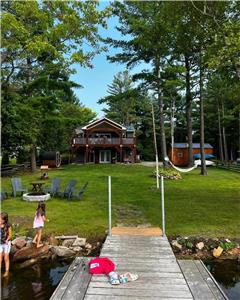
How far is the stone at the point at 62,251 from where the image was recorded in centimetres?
766

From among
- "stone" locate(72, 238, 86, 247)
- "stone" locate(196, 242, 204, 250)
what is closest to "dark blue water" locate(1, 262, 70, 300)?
"stone" locate(72, 238, 86, 247)

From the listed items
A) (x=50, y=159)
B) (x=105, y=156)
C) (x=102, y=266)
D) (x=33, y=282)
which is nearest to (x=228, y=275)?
(x=102, y=266)

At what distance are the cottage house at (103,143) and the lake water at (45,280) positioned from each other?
27155mm

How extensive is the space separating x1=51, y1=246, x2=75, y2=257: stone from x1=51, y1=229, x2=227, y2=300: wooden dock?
1.18m

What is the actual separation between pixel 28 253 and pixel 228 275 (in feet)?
15.1

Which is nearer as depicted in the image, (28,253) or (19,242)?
(28,253)

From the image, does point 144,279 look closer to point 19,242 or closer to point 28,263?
point 28,263

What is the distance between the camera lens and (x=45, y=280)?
252 inches

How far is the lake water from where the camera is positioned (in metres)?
5.75

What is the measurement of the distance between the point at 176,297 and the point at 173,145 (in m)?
32.3

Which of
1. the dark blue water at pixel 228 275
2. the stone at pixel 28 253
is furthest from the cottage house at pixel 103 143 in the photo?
the dark blue water at pixel 228 275

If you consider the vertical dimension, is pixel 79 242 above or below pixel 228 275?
above

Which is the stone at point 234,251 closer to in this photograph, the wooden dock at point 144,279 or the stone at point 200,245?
the stone at point 200,245

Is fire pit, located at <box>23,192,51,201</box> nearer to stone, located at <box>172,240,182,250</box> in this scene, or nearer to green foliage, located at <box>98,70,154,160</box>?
stone, located at <box>172,240,182,250</box>
